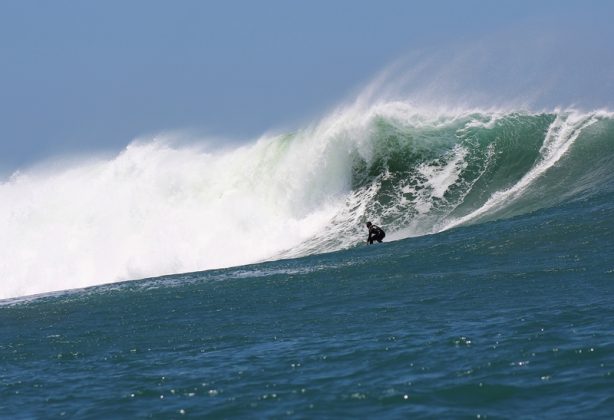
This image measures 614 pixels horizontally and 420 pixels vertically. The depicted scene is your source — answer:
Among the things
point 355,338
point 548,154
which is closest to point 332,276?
point 355,338

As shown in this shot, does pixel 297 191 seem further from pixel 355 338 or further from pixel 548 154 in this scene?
pixel 355 338

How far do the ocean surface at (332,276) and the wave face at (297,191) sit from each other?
0.35 ft

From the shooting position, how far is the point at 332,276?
20844mm

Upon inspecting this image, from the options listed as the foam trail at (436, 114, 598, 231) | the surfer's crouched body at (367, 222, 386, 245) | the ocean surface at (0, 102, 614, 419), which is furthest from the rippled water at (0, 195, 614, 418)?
the foam trail at (436, 114, 598, 231)

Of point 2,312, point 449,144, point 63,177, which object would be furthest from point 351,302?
point 63,177

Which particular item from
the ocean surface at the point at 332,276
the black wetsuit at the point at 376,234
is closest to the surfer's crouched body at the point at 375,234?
the black wetsuit at the point at 376,234

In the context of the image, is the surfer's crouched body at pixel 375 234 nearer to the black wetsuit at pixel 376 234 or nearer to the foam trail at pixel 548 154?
the black wetsuit at pixel 376 234

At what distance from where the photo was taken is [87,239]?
38.1m

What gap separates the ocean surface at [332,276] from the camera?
36.0 feet

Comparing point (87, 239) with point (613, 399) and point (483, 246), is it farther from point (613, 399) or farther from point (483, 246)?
point (613, 399)

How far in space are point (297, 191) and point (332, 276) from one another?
16990 millimetres

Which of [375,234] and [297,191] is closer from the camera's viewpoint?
[375,234]

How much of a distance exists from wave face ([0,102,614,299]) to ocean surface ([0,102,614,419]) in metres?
0.11

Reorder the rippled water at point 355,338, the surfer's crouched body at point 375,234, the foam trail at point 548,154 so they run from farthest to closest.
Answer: the foam trail at point 548,154 < the surfer's crouched body at point 375,234 < the rippled water at point 355,338
